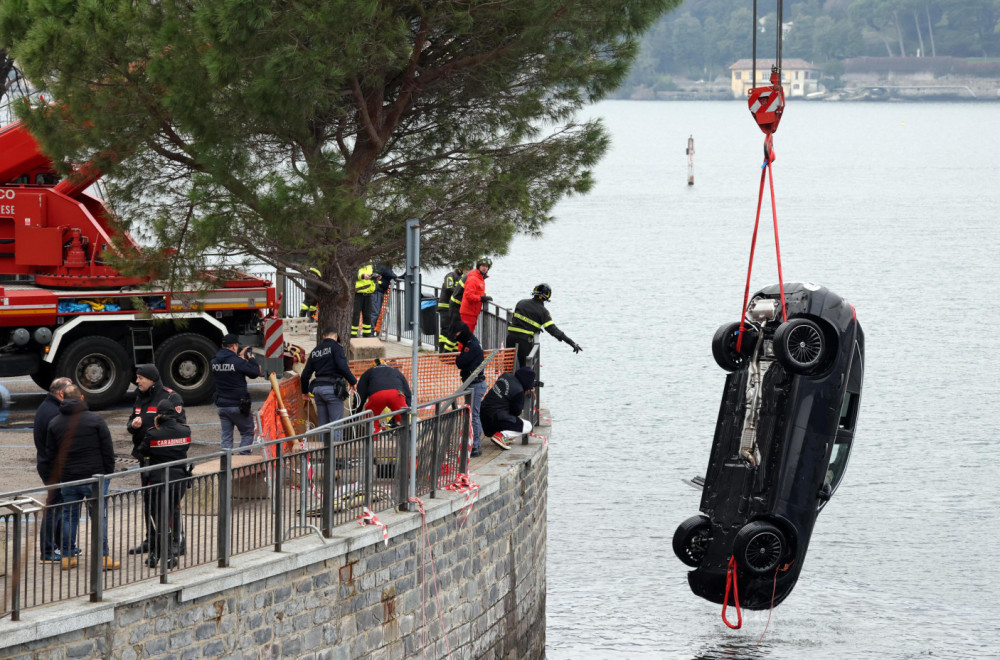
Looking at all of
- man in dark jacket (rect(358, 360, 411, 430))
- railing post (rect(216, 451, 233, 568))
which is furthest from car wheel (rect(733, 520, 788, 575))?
railing post (rect(216, 451, 233, 568))

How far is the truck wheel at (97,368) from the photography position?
19312 mm

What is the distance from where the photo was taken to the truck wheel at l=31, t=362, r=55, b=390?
19719 millimetres

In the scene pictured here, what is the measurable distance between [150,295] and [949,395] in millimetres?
24194

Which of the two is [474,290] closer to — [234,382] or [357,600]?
[234,382]

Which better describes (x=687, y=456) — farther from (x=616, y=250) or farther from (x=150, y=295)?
(x=616, y=250)

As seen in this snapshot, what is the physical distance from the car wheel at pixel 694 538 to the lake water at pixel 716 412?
4.38 m

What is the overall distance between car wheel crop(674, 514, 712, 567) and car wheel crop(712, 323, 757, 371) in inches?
64.6

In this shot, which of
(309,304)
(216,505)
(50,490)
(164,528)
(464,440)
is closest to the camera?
(164,528)

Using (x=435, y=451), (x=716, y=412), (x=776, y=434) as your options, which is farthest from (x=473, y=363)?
(x=716, y=412)

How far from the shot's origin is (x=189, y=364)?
2000 centimetres

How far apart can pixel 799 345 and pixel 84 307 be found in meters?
9.58

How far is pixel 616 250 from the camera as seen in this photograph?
7206 centimetres

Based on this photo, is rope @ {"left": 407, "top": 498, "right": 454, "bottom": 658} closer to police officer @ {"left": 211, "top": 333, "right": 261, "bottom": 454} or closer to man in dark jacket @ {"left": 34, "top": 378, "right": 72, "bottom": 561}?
police officer @ {"left": 211, "top": 333, "right": 261, "bottom": 454}

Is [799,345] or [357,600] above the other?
[799,345]
